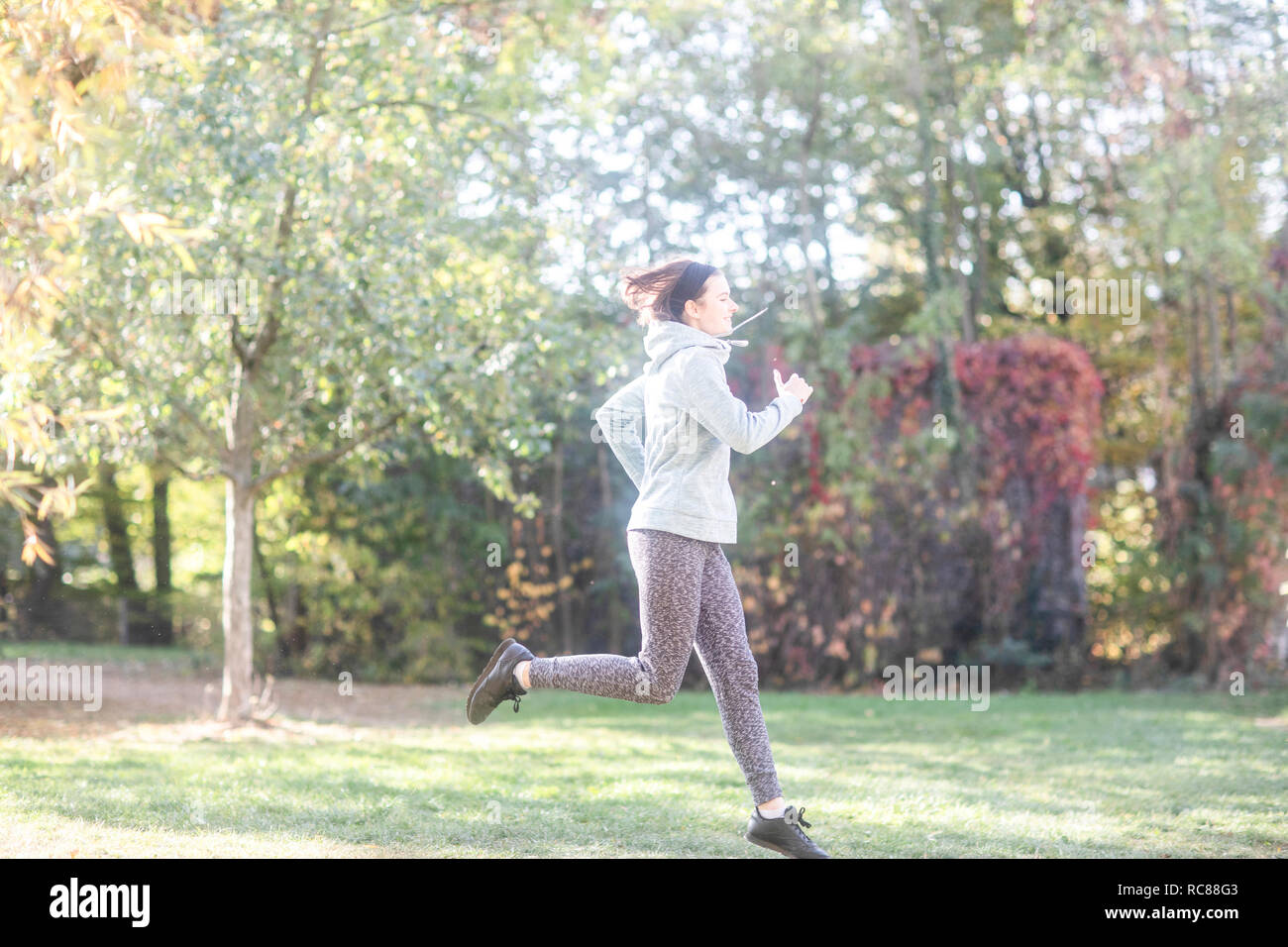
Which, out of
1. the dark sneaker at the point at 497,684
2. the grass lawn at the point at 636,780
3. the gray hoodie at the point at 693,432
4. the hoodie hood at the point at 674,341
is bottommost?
the grass lawn at the point at 636,780

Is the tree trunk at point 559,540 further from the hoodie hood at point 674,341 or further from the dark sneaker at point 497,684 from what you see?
the hoodie hood at point 674,341

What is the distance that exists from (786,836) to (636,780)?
2085 mm

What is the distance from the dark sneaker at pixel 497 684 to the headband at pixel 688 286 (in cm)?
127

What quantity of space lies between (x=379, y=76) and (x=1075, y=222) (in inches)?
419

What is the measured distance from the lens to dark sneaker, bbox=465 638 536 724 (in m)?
4.23

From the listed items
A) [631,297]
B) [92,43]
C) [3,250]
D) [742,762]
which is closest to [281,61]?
[3,250]

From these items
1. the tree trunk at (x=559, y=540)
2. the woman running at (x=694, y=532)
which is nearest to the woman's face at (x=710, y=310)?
the woman running at (x=694, y=532)

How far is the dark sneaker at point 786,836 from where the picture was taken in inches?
148

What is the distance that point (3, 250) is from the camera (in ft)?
21.1

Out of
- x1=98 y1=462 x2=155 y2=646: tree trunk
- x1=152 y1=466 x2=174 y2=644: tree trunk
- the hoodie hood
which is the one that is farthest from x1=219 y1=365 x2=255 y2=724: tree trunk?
x1=152 y1=466 x2=174 y2=644: tree trunk

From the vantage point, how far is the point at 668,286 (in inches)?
159

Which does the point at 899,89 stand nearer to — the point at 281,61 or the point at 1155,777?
the point at 281,61

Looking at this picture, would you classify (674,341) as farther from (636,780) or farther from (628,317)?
(628,317)

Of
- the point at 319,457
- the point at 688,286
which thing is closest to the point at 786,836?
the point at 688,286
